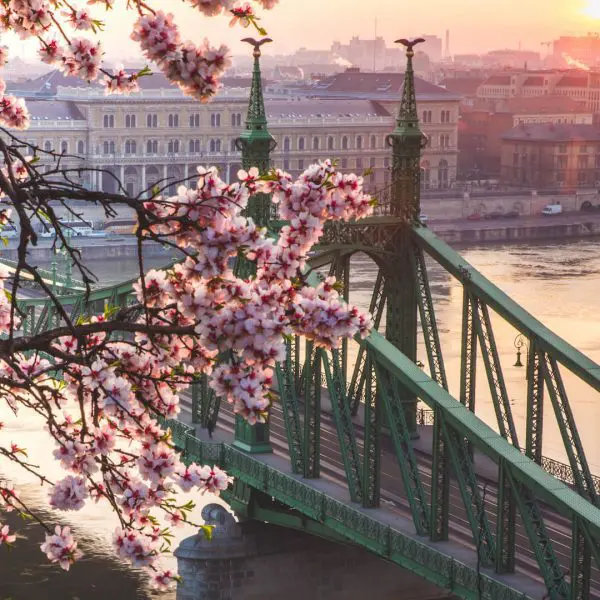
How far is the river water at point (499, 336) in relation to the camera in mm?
19062

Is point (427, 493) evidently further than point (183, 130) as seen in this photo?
No

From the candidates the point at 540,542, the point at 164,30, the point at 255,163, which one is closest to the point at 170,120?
the point at 255,163

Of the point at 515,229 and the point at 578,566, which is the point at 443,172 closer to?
the point at 515,229

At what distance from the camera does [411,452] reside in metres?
15.5

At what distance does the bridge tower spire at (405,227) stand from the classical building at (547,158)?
51.4 meters

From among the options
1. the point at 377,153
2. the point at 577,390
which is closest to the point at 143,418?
the point at 577,390

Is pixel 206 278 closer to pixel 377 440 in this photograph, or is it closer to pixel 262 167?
pixel 377 440

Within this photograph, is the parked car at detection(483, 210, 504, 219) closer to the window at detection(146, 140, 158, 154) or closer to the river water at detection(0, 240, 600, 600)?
the river water at detection(0, 240, 600, 600)

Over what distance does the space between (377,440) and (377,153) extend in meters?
53.0

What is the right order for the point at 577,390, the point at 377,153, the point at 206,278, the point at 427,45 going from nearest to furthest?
the point at 206,278
the point at 577,390
the point at 377,153
the point at 427,45

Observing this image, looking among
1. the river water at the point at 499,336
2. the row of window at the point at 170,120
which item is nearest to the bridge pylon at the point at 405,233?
the river water at the point at 499,336

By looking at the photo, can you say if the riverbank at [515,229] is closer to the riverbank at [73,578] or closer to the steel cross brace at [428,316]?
the steel cross brace at [428,316]

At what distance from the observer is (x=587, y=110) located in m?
89.8

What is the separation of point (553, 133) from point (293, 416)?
57.1 m
